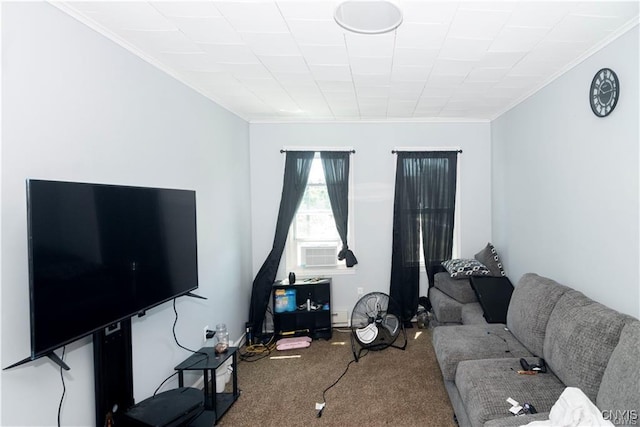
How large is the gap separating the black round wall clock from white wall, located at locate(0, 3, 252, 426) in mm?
3098

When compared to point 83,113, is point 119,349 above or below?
below

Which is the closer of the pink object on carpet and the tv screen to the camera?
the tv screen

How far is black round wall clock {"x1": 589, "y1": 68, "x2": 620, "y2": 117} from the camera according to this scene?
1880 millimetres

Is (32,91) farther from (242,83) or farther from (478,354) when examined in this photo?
(478,354)

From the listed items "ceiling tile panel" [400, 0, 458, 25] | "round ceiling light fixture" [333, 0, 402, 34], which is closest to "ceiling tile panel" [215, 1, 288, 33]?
"round ceiling light fixture" [333, 0, 402, 34]

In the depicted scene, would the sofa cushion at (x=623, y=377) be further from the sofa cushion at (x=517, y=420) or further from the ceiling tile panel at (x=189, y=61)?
the ceiling tile panel at (x=189, y=61)

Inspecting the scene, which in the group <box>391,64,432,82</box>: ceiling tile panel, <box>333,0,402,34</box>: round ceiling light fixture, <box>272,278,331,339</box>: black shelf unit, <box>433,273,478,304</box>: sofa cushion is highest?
<box>391,64,432,82</box>: ceiling tile panel

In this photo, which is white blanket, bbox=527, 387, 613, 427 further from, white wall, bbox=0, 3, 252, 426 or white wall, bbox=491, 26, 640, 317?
white wall, bbox=0, 3, 252, 426

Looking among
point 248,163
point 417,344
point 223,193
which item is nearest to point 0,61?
point 223,193

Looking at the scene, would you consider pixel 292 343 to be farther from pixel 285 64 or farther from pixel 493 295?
pixel 285 64

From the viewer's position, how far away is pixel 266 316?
3.80m

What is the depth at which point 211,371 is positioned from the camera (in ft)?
7.06

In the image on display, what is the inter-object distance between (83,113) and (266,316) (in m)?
2.99

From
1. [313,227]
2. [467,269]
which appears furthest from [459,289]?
[313,227]
